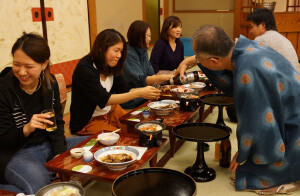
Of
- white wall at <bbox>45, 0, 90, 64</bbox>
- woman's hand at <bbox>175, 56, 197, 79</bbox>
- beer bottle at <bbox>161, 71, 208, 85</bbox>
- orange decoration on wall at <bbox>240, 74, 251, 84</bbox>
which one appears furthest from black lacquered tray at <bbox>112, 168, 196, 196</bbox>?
white wall at <bbox>45, 0, 90, 64</bbox>

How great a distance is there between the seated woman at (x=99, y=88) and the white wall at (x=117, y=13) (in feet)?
8.96

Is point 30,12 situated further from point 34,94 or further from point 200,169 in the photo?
point 200,169

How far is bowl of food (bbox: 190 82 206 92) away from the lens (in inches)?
139

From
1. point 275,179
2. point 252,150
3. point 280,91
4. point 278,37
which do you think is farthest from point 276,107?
point 278,37

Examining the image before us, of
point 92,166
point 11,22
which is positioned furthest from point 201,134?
point 11,22

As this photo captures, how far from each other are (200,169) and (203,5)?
7.90m

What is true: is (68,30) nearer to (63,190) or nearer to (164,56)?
(164,56)

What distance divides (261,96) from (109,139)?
99cm

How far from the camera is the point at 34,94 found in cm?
211

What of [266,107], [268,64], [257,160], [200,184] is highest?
[268,64]

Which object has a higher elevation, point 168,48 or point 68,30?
point 68,30

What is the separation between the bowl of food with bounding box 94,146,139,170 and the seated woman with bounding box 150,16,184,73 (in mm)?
2680

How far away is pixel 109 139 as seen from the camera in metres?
2.05

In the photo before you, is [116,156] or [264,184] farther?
[264,184]
